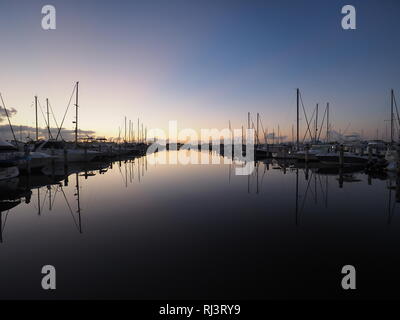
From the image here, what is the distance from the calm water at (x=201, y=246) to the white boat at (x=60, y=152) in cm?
2088

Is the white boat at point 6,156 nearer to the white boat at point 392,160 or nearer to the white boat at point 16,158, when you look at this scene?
the white boat at point 16,158

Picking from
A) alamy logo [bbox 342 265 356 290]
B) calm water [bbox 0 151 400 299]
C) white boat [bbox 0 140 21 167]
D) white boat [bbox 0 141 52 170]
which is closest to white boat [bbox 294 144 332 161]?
calm water [bbox 0 151 400 299]

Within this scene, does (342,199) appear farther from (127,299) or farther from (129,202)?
(127,299)

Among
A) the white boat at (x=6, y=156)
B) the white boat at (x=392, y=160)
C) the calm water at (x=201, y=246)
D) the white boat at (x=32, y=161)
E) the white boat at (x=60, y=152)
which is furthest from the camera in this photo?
the white boat at (x=60, y=152)

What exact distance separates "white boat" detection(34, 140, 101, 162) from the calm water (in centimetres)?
2088

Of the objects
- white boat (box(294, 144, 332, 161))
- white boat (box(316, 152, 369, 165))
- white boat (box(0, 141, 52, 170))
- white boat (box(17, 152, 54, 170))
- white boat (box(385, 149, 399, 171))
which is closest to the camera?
white boat (box(0, 141, 52, 170))

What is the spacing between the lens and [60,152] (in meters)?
34.1

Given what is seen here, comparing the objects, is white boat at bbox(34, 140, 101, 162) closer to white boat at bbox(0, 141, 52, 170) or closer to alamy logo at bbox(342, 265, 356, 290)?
white boat at bbox(0, 141, 52, 170)

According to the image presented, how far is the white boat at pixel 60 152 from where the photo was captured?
32.9 metres

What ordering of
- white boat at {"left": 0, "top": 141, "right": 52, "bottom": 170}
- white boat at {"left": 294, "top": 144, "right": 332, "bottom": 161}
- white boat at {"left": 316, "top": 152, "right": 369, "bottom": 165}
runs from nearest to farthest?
white boat at {"left": 0, "top": 141, "right": 52, "bottom": 170}, white boat at {"left": 316, "top": 152, "right": 369, "bottom": 165}, white boat at {"left": 294, "top": 144, "right": 332, "bottom": 161}

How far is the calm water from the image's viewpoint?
5.23m

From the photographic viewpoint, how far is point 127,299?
15.9ft

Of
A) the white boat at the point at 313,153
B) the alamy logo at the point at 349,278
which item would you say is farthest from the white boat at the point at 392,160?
the alamy logo at the point at 349,278
